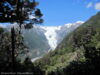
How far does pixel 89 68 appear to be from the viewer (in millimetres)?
20562

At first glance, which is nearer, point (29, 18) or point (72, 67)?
point (72, 67)

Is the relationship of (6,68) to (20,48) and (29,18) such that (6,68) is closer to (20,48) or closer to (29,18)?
(29,18)

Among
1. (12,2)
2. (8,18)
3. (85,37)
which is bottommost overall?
(85,37)

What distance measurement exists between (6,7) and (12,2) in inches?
37.6

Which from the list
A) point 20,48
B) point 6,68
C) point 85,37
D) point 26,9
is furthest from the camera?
point 85,37

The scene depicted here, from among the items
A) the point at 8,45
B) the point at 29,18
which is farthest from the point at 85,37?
the point at 29,18

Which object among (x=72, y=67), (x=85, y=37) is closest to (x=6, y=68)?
(x=72, y=67)

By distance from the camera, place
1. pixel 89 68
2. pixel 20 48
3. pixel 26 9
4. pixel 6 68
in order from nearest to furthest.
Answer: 1. pixel 89 68
2. pixel 6 68
3. pixel 26 9
4. pixel 20 48

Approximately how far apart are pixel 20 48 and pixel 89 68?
2323 cm

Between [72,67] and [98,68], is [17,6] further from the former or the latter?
[98,68]

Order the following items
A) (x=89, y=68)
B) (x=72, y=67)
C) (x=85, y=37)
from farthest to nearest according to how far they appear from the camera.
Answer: (x=85, y=37)
(x=72, y=67)
(x=89, y=68)

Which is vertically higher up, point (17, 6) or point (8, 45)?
point (17, 6)

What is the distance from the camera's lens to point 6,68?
1156 inches

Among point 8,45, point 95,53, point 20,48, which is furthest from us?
point 8,45
